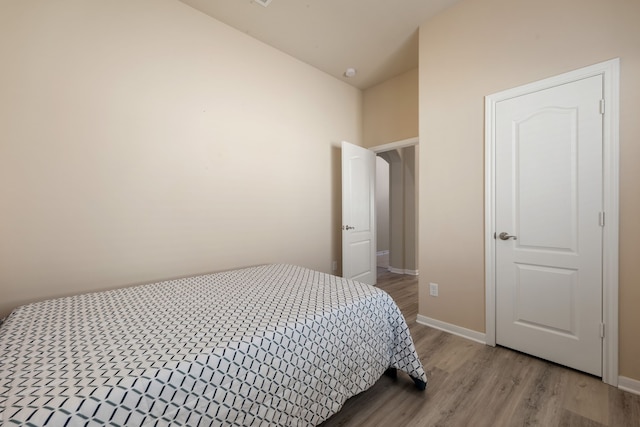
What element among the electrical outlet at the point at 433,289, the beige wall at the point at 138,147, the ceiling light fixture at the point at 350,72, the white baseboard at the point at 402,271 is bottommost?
the white baseboard at the point at 402,271

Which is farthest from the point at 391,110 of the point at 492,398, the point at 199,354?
the point at 199,354

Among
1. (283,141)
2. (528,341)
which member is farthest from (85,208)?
(528,341)

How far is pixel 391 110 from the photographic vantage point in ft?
A: 11.9

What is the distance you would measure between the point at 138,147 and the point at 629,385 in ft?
12.4

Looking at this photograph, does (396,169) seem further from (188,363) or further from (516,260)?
(188,363)

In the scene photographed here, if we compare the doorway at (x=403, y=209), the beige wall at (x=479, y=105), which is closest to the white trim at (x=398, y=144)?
the beige wall at (x=479, y=105)

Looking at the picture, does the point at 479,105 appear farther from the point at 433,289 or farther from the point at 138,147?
the point at 138,147

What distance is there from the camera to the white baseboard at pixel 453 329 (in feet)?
7.48

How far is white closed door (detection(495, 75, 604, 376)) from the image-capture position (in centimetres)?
176

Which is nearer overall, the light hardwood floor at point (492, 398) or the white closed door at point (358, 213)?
the light hardwood floor at point (492, 398)

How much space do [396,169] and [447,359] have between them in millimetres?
3577

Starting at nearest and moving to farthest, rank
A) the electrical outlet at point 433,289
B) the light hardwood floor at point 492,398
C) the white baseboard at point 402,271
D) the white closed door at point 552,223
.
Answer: the light hardwood floor at point 492,398, the white closed door at point 552,223, the electrical outlet at point 433,289, the white baseboard at point 402,271

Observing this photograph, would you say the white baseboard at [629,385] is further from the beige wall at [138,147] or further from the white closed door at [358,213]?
the beige wall at [138,147]

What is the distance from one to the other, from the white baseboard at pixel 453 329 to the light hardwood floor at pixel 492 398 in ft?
0.68
